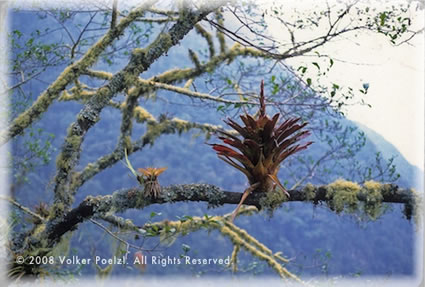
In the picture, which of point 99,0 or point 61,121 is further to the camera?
point 61,121

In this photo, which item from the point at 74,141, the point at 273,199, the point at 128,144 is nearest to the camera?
the point at 273,199

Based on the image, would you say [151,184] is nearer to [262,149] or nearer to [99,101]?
[262,149]

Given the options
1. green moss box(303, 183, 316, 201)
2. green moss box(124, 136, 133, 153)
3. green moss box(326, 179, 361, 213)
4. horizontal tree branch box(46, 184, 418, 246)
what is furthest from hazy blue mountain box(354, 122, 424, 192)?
green moss box(124, 136, 133, 153)

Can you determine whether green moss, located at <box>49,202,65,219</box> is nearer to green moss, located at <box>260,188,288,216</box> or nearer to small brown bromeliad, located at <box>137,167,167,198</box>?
small brown bromeliad, located at <box>137,167,167,198</box>

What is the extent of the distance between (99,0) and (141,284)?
1.79 metres

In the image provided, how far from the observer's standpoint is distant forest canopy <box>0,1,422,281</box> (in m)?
2.22

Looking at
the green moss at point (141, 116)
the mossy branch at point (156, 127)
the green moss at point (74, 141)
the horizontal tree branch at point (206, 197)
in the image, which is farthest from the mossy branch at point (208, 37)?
the horizontal tree branch at point (206, 197)

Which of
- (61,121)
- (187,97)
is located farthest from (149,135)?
(61,121)

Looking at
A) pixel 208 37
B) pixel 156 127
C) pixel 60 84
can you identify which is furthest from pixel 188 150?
pixel 60 84

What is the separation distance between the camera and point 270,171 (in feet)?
6.31

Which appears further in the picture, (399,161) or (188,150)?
(188,150)

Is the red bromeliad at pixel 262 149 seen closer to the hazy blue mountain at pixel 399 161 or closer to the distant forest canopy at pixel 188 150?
the distant forest canopy at pixel 188 150

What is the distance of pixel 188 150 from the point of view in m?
3.38

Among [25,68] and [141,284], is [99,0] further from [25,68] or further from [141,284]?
[141,284]
